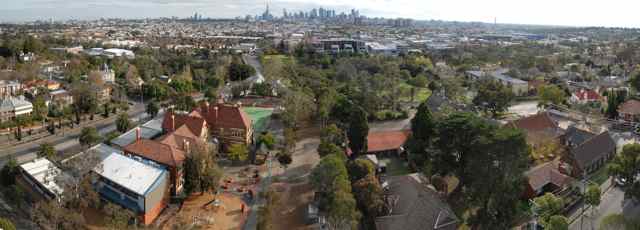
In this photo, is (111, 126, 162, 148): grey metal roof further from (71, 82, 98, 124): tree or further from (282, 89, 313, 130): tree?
(71, 82, 98, 124): tree

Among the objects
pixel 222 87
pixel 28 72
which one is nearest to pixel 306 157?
pixel 222 87

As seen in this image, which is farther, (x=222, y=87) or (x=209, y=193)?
(x=222, y=87)

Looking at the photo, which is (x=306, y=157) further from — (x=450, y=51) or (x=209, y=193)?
(x=450, y=51)

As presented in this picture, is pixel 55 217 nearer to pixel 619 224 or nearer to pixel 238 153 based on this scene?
pixel 238 153

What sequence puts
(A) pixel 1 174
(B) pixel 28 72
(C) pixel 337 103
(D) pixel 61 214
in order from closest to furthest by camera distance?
1. (D) pixel 61 214
2. (A) pixel 1 174
3. (C) pixel 337 103
4. (B) pixel 28 72

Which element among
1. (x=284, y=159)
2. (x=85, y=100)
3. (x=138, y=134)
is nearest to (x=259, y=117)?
(x=284, y=159)

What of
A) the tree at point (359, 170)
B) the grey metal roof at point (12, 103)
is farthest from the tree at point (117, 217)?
the grey metal roof at point (12, 103)

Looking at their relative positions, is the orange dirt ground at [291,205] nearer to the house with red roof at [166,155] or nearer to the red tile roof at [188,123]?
the house with red roof at [166,155]

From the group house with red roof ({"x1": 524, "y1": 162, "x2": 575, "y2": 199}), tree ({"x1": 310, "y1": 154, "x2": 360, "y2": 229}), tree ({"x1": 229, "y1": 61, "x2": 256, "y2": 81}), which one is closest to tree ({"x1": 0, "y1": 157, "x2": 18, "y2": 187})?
tree ({"x1": 310, "y1": 154, "x2": 360, "y2": 229})
